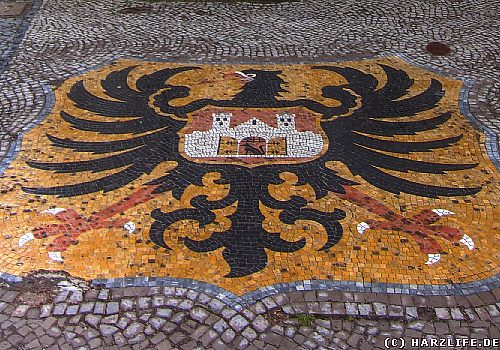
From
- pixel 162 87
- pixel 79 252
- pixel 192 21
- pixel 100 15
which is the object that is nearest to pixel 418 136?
pixel 162 87

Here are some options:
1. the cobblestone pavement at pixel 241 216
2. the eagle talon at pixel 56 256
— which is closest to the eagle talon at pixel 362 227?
the cobblestone pavement at pixel 241 216

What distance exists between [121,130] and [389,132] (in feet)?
13.0

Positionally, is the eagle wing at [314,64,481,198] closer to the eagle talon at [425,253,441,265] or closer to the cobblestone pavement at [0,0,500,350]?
the cobblestone pavement at [0,0,500,350]

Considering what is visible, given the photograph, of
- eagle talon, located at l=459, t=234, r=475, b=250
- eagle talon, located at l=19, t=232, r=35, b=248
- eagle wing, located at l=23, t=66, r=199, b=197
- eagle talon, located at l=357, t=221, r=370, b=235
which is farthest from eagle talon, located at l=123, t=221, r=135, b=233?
eagle talon, located at l=459, t=234, r=475, b=250

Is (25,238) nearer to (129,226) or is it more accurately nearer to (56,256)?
(56,256)

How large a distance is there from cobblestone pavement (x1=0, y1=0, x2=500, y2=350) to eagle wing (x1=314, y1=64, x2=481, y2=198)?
54mm

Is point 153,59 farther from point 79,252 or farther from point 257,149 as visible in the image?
point 79,252

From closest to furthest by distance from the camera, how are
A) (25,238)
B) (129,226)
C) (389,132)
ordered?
(25,238) → (129,226) → (389,132)

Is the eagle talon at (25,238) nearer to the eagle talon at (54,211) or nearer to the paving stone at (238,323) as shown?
the eagle talon at (54,211)

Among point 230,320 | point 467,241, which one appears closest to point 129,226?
point 230,320

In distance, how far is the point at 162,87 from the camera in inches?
387

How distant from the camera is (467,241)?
6715mm

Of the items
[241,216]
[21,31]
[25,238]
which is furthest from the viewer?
[21,31]

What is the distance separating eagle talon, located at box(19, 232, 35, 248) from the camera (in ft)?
21.8
